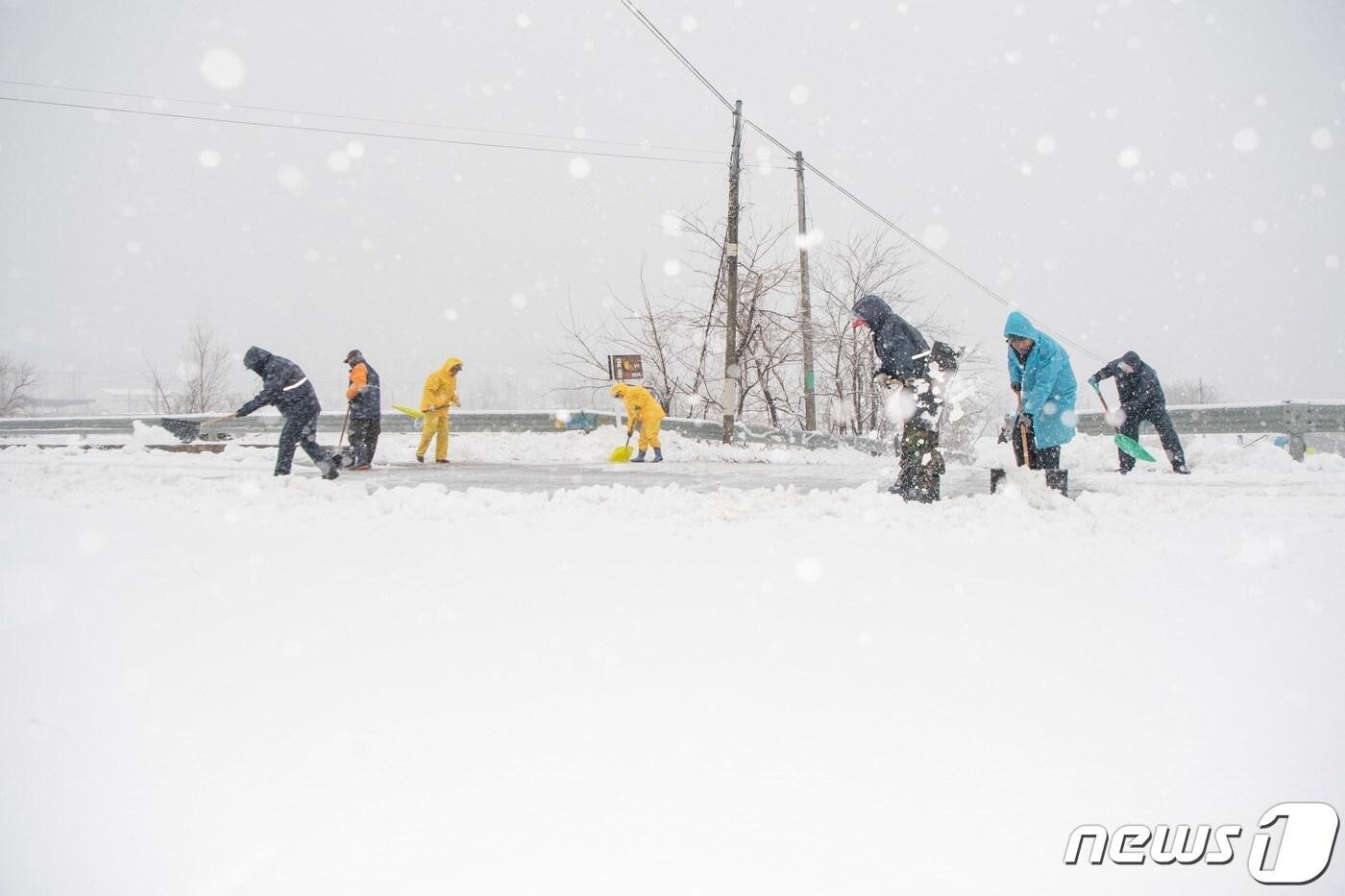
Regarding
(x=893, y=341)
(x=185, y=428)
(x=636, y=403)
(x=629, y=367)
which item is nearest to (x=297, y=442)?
(x=636, y=403)

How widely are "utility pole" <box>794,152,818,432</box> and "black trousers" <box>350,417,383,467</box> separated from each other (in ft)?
37.1

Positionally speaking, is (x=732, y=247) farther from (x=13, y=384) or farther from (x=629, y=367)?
(x=13, y=384)

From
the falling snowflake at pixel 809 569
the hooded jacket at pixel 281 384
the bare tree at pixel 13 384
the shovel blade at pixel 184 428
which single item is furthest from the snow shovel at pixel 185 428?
the bare tree at pixel 13 384

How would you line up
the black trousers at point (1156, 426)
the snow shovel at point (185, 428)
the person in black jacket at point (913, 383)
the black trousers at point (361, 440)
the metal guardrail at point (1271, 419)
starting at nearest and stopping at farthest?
the person in black jacket at point (913, 383) < the black trousers at point (1156, 426) < the metal guardrail at point (1271, 419) < the black trousers at point (361, 440) < the snow shovel at point (185, 428)

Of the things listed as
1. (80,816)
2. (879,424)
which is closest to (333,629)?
(80,816)

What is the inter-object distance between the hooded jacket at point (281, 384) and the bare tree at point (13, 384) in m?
62.0

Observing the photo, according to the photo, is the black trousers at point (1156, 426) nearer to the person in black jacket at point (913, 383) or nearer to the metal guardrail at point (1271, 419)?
the metal guardrail at point (1271, 419)

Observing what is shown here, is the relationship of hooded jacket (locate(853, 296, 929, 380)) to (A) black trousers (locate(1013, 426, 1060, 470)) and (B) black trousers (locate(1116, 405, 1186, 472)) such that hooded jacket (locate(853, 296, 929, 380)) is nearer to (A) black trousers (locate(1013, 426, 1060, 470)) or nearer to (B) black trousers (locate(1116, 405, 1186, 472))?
(A) black trousers (locate(1013, 426, 1060, 470))

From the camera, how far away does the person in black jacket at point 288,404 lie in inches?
371

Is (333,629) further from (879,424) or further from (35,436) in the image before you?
(879,424)

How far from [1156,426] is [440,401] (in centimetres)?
1061

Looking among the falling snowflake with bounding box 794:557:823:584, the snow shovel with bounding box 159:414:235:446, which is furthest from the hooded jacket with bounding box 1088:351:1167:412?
the snow shovel with bounding box 159:414:235:446

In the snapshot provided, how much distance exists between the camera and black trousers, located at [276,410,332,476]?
371 inches

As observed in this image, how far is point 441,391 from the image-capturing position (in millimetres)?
12945
